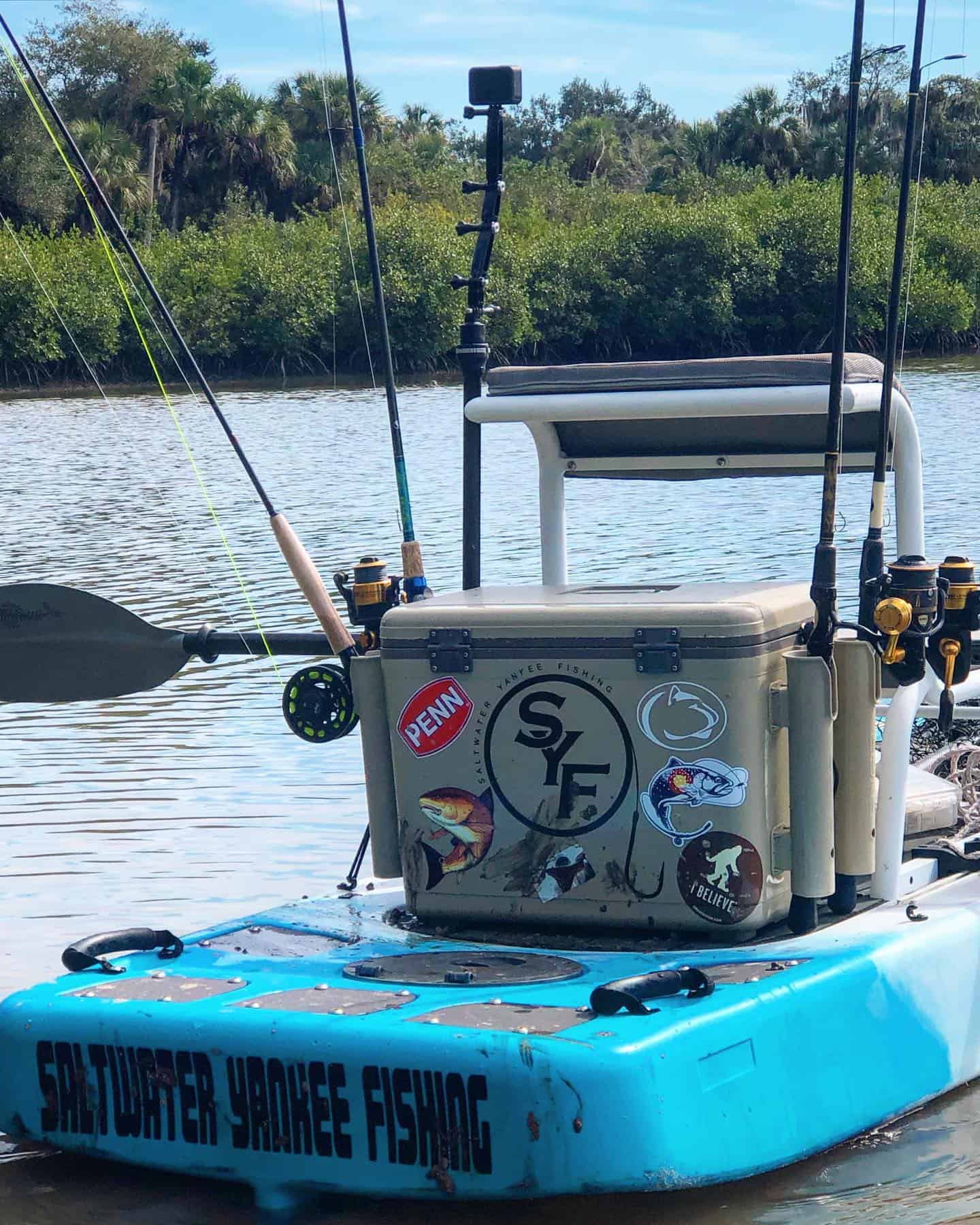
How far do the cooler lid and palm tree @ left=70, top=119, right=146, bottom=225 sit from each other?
60251 mm

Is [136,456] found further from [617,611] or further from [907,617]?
[907,617]

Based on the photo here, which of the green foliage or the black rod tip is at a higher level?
the black rod tip

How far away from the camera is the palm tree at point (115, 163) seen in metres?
64.0

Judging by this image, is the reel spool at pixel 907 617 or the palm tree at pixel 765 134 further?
the palm tree at pixel 765 134

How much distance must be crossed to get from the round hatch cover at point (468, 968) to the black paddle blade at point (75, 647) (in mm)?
1330

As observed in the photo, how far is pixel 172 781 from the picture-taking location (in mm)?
9148

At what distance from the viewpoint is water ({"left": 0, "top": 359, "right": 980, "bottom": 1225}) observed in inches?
176

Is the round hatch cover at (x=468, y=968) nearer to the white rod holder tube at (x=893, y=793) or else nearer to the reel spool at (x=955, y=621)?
the white rod holder tube at (x=893, y=793)

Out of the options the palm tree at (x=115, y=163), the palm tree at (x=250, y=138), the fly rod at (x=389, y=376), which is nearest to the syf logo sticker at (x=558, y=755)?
the fly rod at (x=389, y=376)

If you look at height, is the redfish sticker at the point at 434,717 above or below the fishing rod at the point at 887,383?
below

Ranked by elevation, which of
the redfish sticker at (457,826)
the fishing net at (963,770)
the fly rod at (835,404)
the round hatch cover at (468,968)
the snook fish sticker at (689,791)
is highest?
the fly rod at (835,404)

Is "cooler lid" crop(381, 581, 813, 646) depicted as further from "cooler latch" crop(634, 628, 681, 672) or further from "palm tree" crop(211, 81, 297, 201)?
"palm tree" crop(211, 81, 297, 201)

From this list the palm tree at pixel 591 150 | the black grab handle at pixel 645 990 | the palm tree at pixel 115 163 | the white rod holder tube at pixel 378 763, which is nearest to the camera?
the black grab handle at pixel 645 990

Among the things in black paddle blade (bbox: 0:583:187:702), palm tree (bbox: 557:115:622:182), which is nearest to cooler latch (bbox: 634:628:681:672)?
black paddle blade (bbox: 0:583:187:702)
